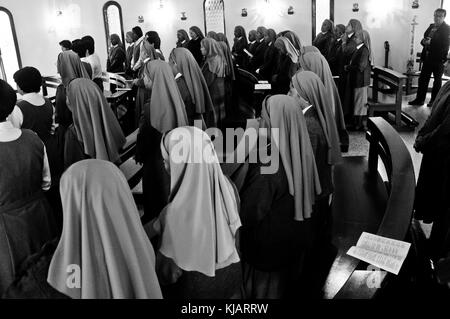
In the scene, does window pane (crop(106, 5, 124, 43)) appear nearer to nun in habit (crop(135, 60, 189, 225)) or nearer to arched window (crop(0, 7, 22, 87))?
arched window (crop(0, 7, 22, 87))

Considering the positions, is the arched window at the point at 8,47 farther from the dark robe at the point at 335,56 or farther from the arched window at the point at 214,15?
the dark robe at the point at 335,56

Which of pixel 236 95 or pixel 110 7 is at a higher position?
pixel 110 7

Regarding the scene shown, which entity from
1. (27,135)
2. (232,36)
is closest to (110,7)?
(232,36)

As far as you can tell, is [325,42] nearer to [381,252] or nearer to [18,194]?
[381,252]

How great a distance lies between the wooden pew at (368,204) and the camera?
2.16 meters

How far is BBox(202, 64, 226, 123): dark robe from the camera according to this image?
22.4ft

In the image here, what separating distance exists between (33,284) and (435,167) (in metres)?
3.44

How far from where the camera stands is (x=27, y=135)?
2752 mm

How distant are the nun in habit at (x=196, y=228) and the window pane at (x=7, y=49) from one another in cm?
1276

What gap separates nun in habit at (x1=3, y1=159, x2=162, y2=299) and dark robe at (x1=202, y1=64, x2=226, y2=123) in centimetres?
509

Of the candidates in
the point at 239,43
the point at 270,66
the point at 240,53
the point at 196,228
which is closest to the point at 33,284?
the point at 196,228

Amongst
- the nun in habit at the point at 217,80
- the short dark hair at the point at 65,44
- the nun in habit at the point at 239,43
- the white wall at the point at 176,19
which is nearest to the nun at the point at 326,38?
the nun in habit at the point at 239,43

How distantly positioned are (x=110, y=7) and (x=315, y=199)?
12852mm
